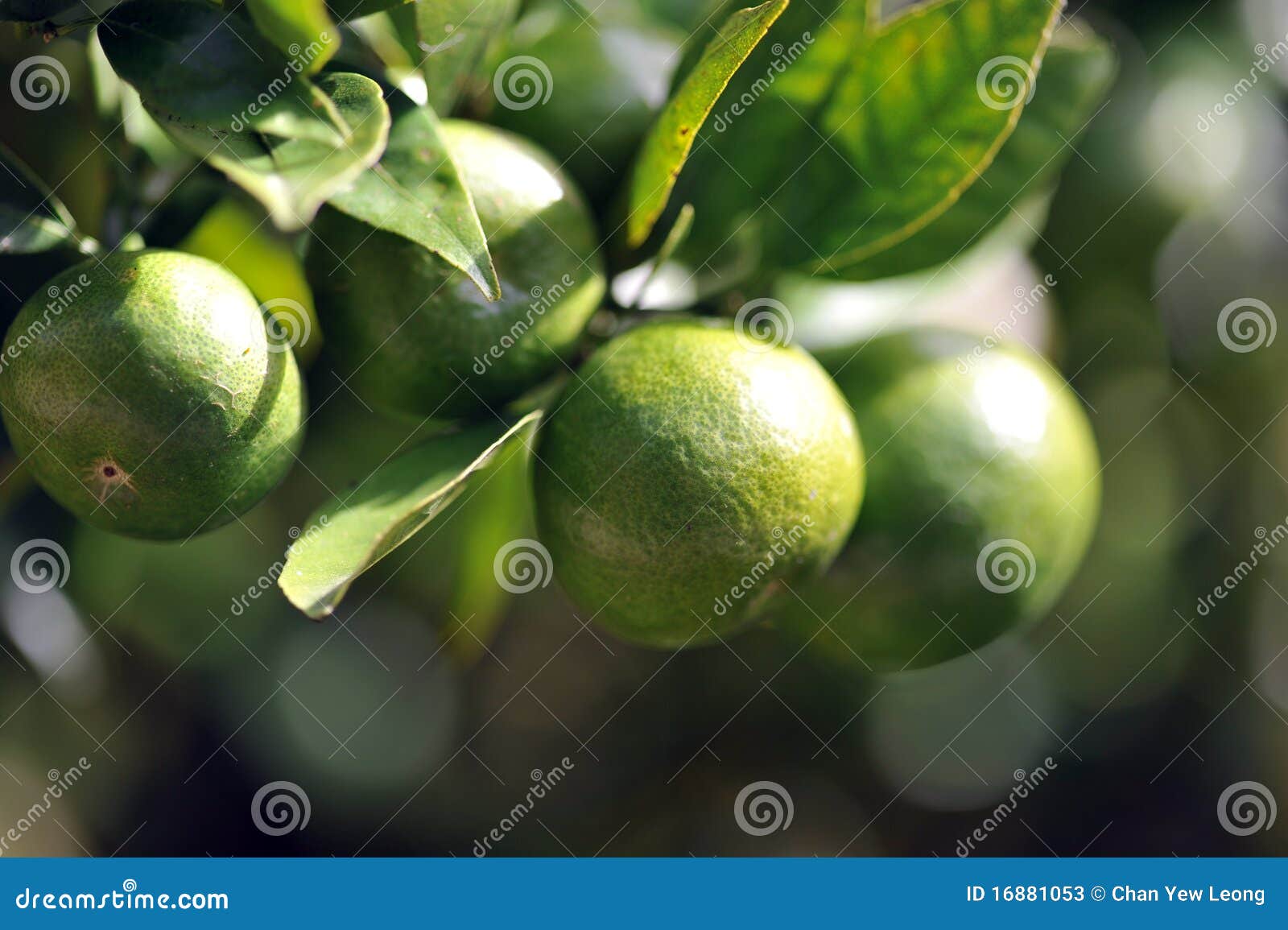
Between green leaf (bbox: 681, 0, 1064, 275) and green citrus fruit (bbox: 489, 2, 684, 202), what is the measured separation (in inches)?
3.4

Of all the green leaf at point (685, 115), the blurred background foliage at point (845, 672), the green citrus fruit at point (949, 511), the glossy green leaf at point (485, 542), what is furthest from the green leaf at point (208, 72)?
the green citrus fruit at point (949, 511)

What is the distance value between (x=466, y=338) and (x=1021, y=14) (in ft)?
1.90

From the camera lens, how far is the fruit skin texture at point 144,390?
788 millimetres

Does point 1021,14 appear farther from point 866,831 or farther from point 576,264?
point 866,831

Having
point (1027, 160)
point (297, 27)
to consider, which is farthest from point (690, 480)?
point (1027, 160)

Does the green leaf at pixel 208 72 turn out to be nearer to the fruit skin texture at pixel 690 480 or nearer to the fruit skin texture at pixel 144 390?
the fruit skin texture at pixel 144 390

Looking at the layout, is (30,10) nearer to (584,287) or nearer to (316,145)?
(316,145)

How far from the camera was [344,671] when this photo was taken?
4.82 ft

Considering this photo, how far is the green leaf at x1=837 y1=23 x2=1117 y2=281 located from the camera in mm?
1122

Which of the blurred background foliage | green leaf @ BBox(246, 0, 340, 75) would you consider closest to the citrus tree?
green leaf @ BBox(246, 0, 340, 75)

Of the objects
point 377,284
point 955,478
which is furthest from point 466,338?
point 955,478

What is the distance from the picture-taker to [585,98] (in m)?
1.09

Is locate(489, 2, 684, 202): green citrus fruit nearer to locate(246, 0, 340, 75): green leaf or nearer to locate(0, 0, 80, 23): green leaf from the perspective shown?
locate(246, 0, 340, 75): green leaf

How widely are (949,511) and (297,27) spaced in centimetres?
78
